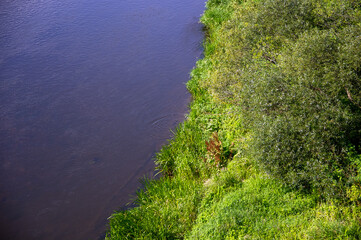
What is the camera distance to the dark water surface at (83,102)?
10672 millimetres

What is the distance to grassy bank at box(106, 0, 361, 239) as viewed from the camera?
7.03 meters

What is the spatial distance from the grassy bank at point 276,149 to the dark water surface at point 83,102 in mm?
1884

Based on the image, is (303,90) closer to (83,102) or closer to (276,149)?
(276,149)

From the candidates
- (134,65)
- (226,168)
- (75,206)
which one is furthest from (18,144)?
(226,168)

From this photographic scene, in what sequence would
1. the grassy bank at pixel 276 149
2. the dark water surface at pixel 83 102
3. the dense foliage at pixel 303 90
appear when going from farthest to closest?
the dark water surface at pixel 83 102, the dense foliage at pixel 303 90, the grassy bank at pixel 276 149

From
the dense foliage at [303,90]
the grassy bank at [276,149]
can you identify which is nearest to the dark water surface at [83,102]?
the grassy bank at [276,149]

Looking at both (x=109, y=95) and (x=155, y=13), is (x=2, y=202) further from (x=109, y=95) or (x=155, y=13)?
(x=155, y=13)

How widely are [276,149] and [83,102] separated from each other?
9.90 meters

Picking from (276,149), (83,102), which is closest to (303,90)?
(276,149)

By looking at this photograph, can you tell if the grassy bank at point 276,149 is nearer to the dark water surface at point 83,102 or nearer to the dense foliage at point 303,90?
the dense foliage at point 303,90

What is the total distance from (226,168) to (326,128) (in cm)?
300

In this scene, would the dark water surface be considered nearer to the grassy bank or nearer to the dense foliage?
the grassy bank

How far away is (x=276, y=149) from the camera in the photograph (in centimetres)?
741

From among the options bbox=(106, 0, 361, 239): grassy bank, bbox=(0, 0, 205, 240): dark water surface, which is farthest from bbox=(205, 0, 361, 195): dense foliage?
bbox=(0, 0, 205, 240): dark water surface
